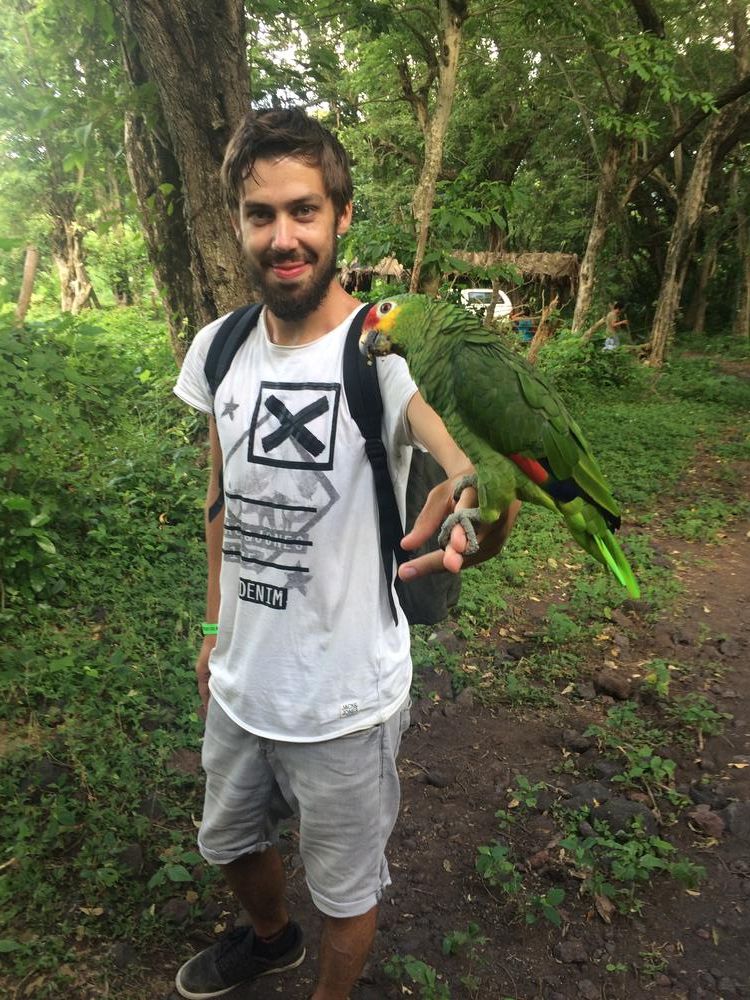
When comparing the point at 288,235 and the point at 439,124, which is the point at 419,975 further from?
the point at 439,124

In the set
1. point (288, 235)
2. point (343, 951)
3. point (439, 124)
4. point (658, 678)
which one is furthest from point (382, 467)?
point (439, 124)

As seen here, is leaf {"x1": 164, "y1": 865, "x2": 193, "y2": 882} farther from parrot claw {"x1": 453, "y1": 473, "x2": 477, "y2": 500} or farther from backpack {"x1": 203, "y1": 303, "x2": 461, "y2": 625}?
parrot claw {"x1": 453, "y1": 473, "x2": 477, "y2": 500}

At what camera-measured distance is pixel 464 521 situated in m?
1.36

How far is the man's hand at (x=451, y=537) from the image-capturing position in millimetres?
1256

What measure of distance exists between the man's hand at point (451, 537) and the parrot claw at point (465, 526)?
0.05 feet

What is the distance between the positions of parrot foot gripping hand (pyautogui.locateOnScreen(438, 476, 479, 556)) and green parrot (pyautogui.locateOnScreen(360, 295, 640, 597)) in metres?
0.06

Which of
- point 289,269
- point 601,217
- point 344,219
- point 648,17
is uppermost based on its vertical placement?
point 648,17

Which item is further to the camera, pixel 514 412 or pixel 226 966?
pixel 226 966

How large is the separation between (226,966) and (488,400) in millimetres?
1952

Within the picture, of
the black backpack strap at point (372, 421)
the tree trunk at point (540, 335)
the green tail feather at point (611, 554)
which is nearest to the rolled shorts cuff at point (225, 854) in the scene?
the black backpack strap at point (372, 421)

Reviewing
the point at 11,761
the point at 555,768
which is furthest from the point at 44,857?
the point at 555,768

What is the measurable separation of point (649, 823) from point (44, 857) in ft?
7.82

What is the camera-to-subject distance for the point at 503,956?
7.41ft

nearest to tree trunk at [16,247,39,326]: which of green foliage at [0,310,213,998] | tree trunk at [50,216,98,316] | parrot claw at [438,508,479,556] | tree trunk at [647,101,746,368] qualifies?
green foliage at [0,310,213,998]
